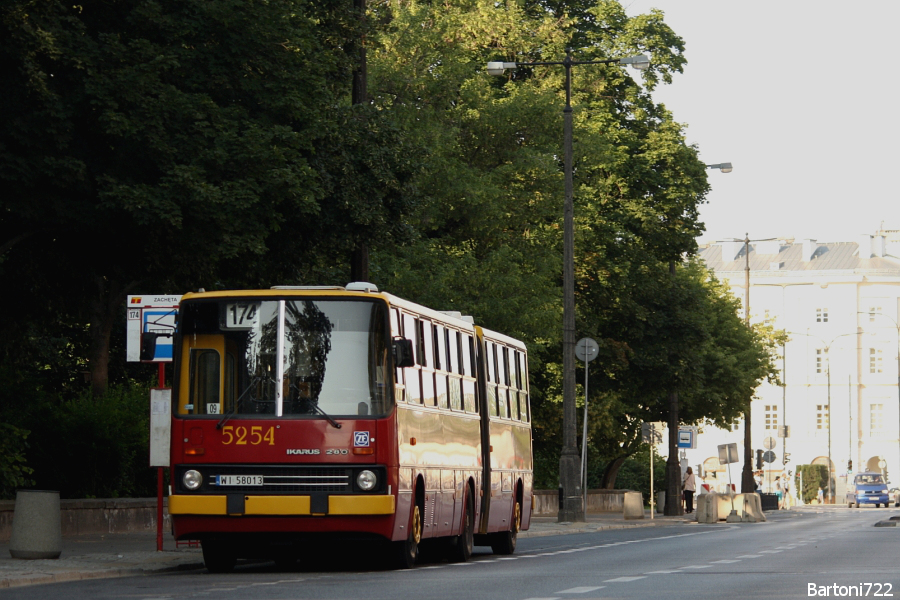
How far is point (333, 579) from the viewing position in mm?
17594

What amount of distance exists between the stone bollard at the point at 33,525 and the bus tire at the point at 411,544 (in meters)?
3.82

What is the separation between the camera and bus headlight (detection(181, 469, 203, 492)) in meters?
18.6

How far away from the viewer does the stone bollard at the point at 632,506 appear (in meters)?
49.6

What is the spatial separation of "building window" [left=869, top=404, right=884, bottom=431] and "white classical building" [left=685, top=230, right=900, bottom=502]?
8cm

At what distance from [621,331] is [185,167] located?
105ft

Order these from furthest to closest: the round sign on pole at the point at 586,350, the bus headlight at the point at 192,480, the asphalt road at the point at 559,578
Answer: the round sign on pole at the point at 586,350
the bus headlight at the point at 192,480
the asphalt road at the point at 559,578

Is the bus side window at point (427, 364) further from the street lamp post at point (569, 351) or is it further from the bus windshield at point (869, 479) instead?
the bus windshield at point (869, 479)

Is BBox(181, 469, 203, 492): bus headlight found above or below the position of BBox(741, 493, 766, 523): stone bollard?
above

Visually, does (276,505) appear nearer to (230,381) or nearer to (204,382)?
(230,381)

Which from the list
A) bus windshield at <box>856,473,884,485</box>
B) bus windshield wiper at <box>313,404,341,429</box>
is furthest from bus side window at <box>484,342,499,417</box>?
bus windshield at <box>856,473,884,485</box>

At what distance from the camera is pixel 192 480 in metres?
18.6

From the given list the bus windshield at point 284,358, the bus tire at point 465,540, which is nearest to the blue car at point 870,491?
the bus tire at point 465,540

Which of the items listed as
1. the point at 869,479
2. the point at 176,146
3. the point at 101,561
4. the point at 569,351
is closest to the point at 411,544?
the point at 101,561

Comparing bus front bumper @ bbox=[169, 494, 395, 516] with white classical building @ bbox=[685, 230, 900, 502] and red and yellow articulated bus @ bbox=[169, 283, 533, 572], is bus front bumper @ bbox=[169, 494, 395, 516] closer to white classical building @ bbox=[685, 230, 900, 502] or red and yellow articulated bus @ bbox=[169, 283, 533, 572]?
red and yellow articulated bus @ bbox=[169, 283, 533, 572]
